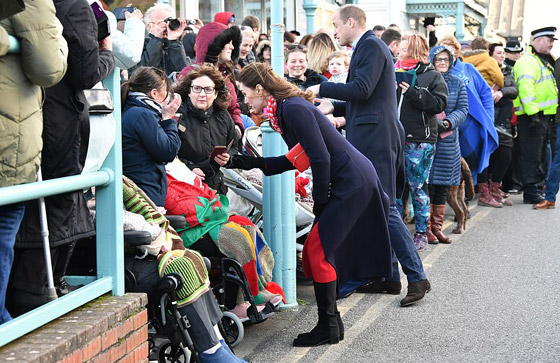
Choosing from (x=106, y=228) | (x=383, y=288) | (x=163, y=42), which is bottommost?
(x=383, y=288)

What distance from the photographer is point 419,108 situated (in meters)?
9.05

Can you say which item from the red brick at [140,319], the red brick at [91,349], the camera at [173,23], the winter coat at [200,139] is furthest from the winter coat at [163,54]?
the red brick at [91,349]

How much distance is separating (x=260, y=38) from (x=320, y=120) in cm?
664

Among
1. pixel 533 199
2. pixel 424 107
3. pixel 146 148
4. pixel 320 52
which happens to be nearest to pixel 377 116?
pixel 424 107

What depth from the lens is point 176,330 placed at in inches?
185

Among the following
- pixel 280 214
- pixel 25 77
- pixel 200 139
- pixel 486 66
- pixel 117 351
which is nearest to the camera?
pixel 25 77

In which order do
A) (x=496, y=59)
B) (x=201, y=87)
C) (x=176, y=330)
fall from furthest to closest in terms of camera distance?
(x=496, y=59) < (x=201, y=87) < (x=176, y=330)

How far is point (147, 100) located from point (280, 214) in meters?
1.48

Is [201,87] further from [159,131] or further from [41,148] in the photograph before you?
[41,148]

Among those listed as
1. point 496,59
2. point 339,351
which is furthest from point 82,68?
point 496,59

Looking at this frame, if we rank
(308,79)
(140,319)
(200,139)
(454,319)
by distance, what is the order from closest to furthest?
(140,319) → (454,319) → (200,139) → (308,79)

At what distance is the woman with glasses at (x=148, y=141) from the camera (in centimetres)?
556

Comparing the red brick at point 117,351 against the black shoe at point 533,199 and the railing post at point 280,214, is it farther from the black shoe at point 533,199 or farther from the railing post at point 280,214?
the black shoe at point 533,199

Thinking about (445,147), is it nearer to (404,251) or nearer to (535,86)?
(404,251)
